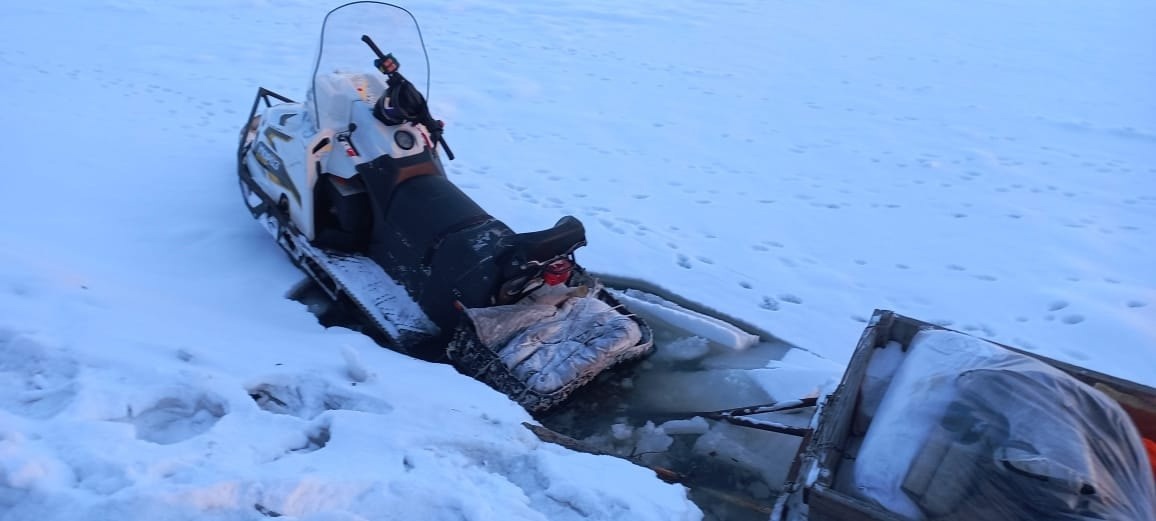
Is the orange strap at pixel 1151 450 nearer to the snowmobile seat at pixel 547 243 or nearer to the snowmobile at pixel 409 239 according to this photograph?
the snowmobile at pixel 409 239

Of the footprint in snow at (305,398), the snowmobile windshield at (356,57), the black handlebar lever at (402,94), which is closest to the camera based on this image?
the footprint in snow at (305,398)

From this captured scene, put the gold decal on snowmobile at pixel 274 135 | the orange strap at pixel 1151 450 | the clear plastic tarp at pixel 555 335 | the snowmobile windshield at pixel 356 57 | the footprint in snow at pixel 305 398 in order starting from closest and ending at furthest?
the orange strap at pixel 1151 450 → the footprint in snow at pixel 305 398 → the clear plastic tarp at pixel 555 335 → the snowmobile windshield at pixel 356 57 → the gold decal on snowmobile at pixel 274 135

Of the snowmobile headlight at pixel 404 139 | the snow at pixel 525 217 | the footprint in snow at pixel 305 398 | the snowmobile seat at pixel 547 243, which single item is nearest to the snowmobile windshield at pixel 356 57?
the snowmobile headlight at pixel 404 139

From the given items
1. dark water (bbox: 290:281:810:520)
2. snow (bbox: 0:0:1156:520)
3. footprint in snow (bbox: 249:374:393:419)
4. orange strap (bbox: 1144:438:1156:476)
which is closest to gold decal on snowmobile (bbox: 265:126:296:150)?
snow (bbox: 0:0:1156:520)

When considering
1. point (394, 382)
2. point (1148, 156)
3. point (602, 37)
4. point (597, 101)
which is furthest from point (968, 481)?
point (602, 37)

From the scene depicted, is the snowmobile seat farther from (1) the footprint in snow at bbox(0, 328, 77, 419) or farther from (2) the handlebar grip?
(1) the footprint in snow at bbox(0, 328, 77, 419)

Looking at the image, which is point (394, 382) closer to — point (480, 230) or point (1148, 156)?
point (480, 230)

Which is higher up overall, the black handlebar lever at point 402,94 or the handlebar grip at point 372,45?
the handlebar grip at point 372,45

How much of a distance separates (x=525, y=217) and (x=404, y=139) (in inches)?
64.8

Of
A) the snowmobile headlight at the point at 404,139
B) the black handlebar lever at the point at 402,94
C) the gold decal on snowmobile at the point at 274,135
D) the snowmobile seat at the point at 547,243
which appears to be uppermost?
the black handlebar lever at the point at 402,94

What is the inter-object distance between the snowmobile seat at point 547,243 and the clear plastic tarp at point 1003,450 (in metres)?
1.60

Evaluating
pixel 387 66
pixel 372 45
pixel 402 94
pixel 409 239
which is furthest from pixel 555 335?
pixel 372 45

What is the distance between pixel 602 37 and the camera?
11742mm

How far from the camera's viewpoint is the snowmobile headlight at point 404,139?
4.25m
